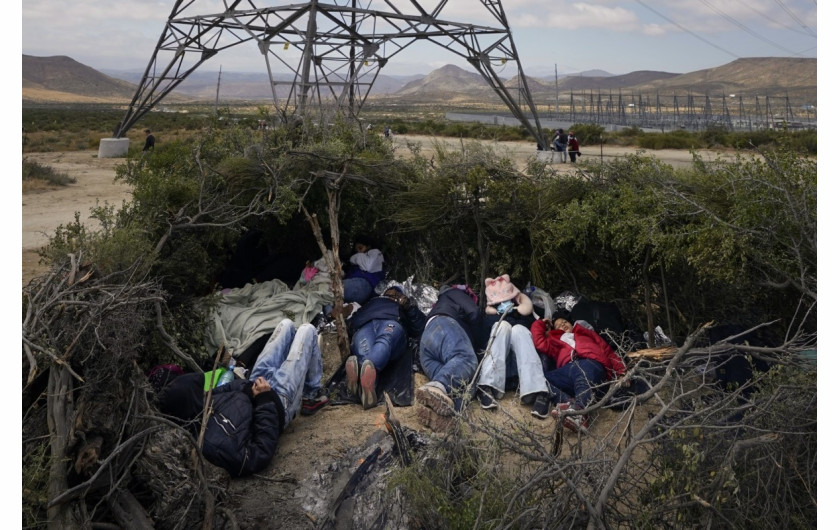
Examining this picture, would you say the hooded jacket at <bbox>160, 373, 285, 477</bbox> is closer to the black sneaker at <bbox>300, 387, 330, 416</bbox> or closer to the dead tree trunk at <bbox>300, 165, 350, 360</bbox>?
the black sneaker at <bbox>300, 387, 330, 416</bbox>

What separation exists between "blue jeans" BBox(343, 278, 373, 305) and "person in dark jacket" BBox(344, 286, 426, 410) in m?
0.10

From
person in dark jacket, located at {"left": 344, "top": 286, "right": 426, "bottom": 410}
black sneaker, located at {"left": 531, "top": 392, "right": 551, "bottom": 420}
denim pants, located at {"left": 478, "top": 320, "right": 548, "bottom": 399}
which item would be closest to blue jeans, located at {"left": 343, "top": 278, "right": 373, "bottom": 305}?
person in dark jacket, located at {"left": 344, "top": 286, "right": 426, "bottom": 410}

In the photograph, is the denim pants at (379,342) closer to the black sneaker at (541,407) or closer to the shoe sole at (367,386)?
the shoe sole at (367,386)

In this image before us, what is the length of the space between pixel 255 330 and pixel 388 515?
306cm

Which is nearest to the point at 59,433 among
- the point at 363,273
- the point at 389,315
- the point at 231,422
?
the point at 231,422

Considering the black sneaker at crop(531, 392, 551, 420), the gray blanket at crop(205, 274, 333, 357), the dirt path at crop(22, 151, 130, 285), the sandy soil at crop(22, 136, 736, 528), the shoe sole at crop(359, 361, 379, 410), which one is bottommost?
the sandy soil at crop(22, 136, 736, 528)

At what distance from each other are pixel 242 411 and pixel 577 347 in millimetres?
2941

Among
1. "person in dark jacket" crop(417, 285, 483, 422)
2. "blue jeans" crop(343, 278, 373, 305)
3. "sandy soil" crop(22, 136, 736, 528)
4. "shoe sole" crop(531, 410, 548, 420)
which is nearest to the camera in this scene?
"sandy soil" crop(22, 136, 736, 528)

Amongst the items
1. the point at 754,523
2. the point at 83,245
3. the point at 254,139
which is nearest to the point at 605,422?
the point at 754,523

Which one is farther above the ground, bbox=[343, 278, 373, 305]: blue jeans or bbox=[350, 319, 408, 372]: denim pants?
bbox=[343, 278, 373, 305]: blue jeans

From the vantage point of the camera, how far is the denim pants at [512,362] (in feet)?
18.6

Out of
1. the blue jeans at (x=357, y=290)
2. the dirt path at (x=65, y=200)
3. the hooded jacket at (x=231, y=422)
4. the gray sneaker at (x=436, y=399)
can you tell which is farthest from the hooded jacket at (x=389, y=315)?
the dirt path at (x=65, y=200)

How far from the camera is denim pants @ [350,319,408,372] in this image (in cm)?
591

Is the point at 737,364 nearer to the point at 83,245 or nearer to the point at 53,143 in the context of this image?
the point at 83,245
